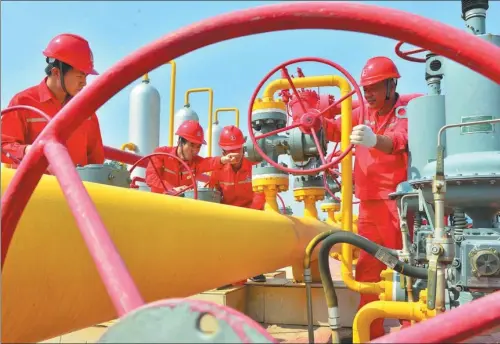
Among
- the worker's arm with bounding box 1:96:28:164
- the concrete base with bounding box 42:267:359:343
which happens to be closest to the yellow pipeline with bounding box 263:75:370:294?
the concrete base with bounding box 42:267:359:343

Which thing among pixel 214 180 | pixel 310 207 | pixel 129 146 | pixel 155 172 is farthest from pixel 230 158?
pixel 129 146

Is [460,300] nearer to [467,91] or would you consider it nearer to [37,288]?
[467,91]

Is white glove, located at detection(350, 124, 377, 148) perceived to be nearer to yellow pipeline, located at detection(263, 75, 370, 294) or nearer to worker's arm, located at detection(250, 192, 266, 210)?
yellow pipeline, located at detection(263, 75, 370, 294)

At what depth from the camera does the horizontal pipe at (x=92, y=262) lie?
70cm

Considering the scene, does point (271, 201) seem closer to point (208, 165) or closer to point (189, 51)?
point (208, 165)

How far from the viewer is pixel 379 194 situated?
2346 mm

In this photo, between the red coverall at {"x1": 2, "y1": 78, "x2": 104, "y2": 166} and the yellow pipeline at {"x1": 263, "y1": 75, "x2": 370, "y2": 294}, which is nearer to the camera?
the red coverall at {"x1": 2, "y1": 78, "x2": 104, "y2": 166}

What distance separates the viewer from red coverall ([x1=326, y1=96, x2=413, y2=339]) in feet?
7.61

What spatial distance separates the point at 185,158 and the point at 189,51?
120 inches

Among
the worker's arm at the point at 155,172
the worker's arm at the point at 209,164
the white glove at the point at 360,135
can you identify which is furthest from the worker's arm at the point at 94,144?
the worker's arm at the point at 209,164

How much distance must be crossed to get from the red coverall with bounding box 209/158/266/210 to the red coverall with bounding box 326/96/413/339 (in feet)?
4.36

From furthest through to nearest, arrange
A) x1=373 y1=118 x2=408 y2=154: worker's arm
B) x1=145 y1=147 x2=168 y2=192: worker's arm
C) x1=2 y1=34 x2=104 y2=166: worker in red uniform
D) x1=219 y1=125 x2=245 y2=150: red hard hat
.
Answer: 1. x1=219 y1=125 x2=245 y2=150: red hard hat
2. x1=145 y1=147 x2=168 y2=192: worker's arm
3. x1=373 y1=118 x2=408 y2=154: worker's arm
4. x1=2 y1=34 x2=104 y2=166: worker in red uniform

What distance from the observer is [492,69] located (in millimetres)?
551

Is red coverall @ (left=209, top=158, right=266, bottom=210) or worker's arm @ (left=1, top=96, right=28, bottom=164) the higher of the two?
worker's arm @ (left=1, top=96, right=28, bottom=164)
